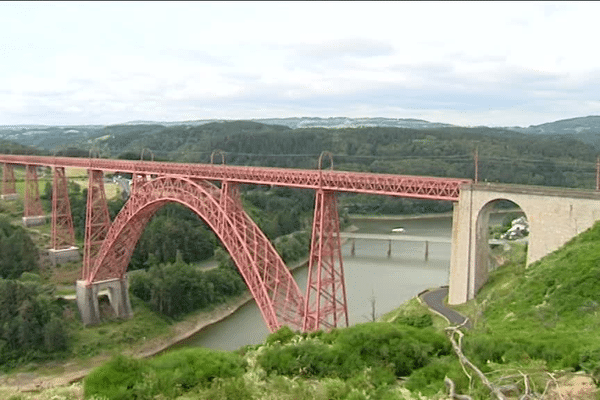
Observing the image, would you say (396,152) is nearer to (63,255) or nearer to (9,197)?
(9,197)

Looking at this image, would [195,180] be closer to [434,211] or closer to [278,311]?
[278,311]

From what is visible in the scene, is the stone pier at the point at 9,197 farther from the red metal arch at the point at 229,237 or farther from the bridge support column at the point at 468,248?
the bridge support column at the point at 468,248

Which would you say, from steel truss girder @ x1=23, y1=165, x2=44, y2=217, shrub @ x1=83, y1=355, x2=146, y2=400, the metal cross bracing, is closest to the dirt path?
the metal cross bracing

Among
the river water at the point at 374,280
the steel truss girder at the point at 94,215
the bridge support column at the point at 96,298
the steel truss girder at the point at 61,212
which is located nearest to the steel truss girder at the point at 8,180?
the steel truss girder at the point at 61,212

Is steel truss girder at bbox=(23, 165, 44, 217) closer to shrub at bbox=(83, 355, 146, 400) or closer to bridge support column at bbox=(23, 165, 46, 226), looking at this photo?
bridge support column at bbox=(23, 165, 46, 226)

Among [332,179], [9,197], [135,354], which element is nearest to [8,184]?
[9,197]
